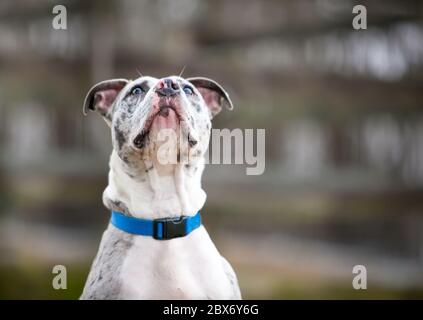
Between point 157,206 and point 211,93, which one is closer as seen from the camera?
point 157,206

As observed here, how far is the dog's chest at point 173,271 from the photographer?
1.04 meters

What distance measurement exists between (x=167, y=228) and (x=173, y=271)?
0.26 feet

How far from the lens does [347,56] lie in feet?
8.43

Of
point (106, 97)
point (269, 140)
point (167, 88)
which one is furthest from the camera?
point (269, 140)

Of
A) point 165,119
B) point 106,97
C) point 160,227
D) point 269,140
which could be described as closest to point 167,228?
point 160,227

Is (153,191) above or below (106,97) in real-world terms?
below

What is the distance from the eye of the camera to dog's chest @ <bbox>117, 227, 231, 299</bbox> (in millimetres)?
1035

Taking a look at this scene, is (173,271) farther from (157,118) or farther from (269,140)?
(269,140)

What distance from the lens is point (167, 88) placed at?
102cm

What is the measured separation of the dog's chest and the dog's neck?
0.05m
